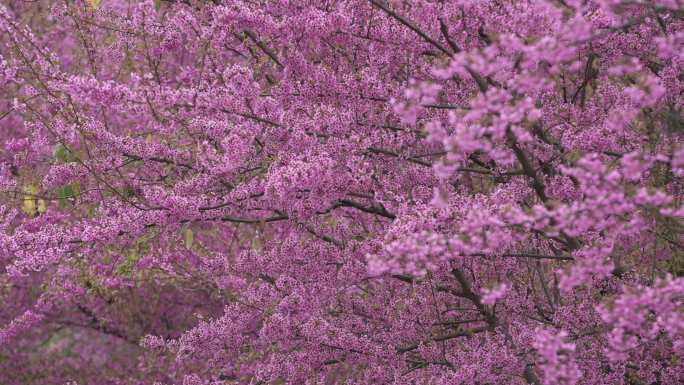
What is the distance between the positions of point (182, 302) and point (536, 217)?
8.99 meters

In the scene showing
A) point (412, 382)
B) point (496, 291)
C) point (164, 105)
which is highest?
point (164, 105)

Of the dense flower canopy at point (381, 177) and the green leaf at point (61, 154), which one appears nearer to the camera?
the dense flower canopy at point (381, 177)

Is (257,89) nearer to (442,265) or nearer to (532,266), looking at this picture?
(442,265)

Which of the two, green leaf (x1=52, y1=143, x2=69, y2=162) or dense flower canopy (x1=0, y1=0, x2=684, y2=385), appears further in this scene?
green leaf (x1=52, y1=143, x2=69, y2=162)

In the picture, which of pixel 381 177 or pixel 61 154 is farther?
pixel 61 154

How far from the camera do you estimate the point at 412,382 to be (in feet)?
18.9

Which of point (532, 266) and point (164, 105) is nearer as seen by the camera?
point (164, 105)

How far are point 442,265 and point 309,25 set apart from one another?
1.77 m

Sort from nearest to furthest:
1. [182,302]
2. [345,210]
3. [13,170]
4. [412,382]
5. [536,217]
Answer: [536,217] → [412,382] → [345,210] → [13,170] → [182,302]

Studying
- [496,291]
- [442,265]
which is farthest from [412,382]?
[496,291]

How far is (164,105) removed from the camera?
4.83m

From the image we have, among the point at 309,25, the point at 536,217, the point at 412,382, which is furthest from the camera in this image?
the point at 412,382

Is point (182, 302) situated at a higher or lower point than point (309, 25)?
lower

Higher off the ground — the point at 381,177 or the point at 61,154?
the point at 61,154
